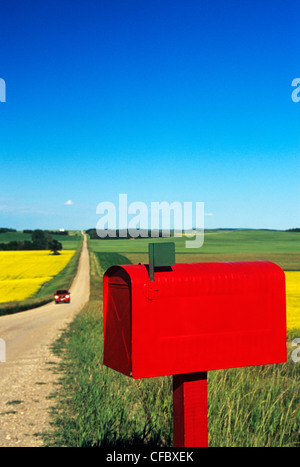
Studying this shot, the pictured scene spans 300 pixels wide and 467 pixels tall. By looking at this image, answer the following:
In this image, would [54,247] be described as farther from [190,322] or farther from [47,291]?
[190,322]

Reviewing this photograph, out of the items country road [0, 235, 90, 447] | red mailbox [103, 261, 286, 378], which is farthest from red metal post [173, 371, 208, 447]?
country road [0, 235, 90, 447]

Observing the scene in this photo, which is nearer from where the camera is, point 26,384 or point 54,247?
point 26,384

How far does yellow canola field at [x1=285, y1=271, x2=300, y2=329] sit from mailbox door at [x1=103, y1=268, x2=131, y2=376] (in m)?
14.3

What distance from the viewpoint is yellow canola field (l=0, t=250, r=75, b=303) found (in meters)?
46.2

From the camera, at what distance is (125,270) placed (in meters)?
2.48

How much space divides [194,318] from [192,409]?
53cm

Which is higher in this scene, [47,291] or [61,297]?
[61,297]

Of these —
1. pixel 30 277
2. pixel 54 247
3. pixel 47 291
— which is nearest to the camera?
pixel 47 291

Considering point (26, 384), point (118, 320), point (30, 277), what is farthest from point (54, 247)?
point (118, 320)

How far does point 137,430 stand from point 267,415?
1.32 m

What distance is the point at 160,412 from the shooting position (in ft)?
17.6

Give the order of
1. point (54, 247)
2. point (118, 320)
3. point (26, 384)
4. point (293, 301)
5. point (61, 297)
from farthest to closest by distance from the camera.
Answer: point (54, 247) < point (61, 297) < point (293, 301) < point (26, 384) < point (118, 320)

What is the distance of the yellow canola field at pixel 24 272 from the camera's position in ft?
152
